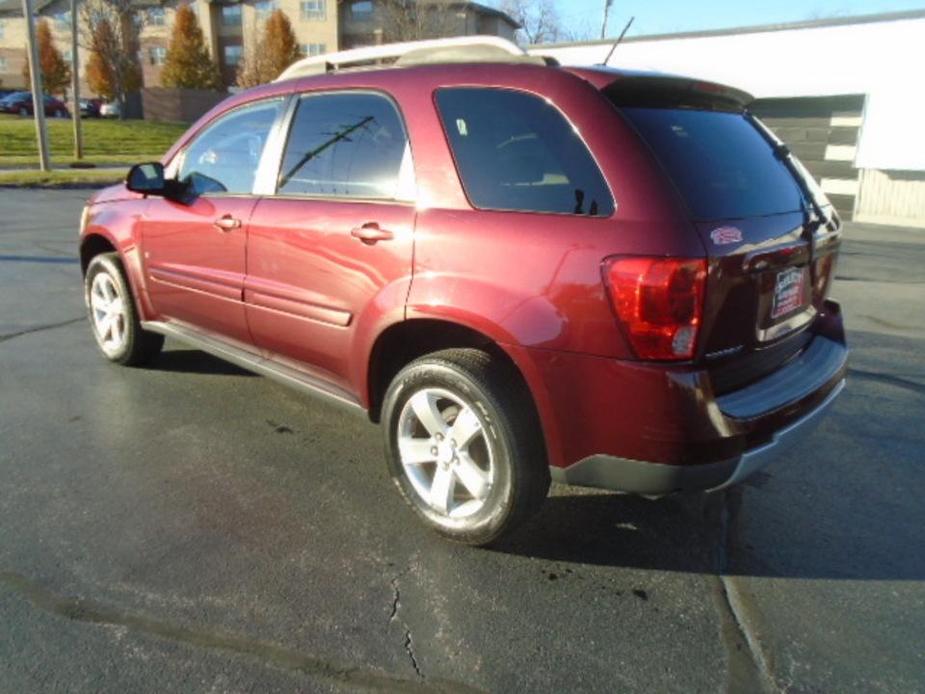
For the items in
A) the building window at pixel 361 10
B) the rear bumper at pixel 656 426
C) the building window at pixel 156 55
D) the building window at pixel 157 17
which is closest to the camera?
the rear bumper at pixel 656 426

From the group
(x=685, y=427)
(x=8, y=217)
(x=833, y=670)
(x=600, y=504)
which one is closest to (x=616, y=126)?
(x=685, y=427)

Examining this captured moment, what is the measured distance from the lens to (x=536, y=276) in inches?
94.9

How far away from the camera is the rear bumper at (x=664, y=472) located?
2.34 m

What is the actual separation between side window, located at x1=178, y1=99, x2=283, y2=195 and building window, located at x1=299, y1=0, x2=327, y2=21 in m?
56.3

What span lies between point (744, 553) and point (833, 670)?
0.66 metres

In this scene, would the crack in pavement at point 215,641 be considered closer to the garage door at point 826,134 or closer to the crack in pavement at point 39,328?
the crack in pavement at point 39,328

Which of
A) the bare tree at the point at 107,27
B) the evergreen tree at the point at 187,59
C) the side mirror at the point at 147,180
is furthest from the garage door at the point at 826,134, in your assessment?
the evergreen tree at the point at 187,59

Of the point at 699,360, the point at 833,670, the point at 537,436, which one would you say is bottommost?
the point at 833,670

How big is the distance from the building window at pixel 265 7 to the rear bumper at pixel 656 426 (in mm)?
61094

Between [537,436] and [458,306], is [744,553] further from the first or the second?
[458,306]

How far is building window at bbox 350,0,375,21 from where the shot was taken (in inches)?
2133

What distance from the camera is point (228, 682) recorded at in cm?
211

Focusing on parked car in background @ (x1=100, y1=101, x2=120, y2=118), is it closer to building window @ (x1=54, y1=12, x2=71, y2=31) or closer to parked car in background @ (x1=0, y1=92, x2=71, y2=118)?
parked car in background @ (x1=0, y1=92, x2=71, y2=118)

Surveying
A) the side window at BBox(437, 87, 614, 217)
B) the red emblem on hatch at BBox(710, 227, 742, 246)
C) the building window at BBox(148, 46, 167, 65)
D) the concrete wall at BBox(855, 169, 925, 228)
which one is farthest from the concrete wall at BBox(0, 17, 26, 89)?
the red emblem on hatch at BBox(710, 227, 742, 246)
